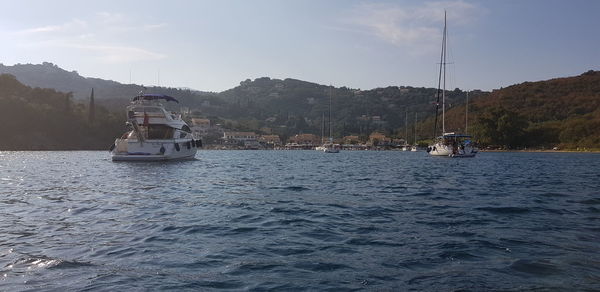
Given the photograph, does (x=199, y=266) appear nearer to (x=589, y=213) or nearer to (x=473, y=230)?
(x=473, y=230)

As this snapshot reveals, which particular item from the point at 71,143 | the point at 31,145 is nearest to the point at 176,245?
the point at 31,145

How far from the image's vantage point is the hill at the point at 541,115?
118 metres

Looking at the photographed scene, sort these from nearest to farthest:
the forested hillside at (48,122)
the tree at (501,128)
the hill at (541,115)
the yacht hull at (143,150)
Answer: the yacht hull at (143,150)
the forested hillside at (48,122)
the hill at (541,115)
the tree at (501,128)

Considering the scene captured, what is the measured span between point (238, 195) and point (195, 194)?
1.84 meters

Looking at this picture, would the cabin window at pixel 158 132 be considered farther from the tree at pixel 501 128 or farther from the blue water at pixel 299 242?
the tree at pixel 501 128

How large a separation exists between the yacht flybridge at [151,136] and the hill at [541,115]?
94.5 meters

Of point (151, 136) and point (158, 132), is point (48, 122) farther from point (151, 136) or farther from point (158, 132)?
point (158, 132)

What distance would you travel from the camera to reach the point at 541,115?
5782 inches

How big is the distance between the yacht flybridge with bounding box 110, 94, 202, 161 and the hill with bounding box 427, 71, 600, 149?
94550mm

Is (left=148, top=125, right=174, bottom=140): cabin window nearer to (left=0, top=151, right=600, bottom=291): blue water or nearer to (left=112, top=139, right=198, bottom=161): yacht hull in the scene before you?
(left=112, top=139, right=198, bottom=161): yacht hull

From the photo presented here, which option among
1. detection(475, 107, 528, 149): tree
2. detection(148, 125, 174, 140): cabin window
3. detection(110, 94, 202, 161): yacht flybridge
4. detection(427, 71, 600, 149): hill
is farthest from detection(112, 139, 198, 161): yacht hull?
detection(427, 71, 600, 149): hill

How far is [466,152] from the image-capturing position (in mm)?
73188

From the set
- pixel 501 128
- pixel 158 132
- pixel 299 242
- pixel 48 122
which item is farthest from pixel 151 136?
pixel 501 128

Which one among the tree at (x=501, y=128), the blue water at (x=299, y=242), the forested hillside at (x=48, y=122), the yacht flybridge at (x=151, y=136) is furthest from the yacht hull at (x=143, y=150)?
the tree at (x=501, y=128)
